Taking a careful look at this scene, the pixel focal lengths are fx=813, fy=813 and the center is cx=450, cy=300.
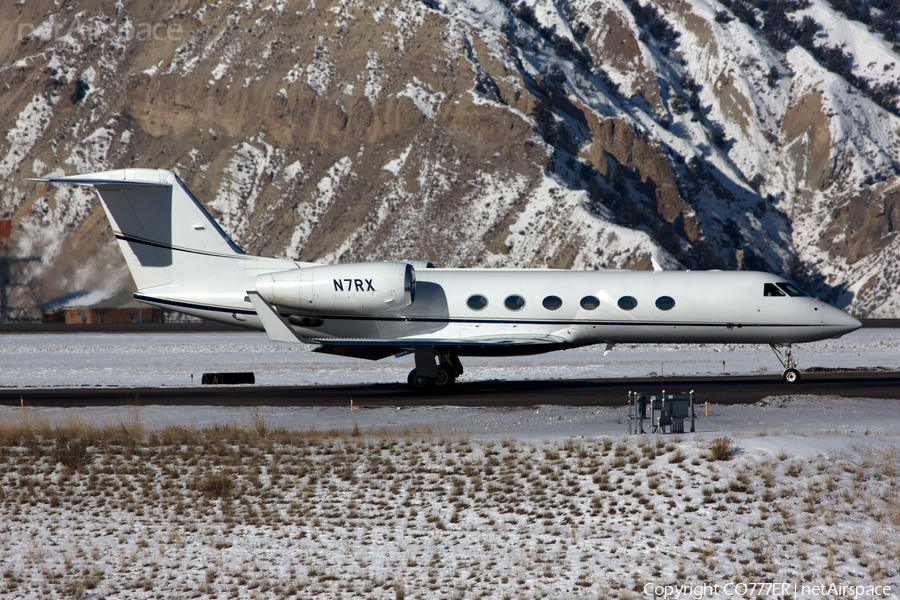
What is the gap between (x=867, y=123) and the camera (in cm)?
11081

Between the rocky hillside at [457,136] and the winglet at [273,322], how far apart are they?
200 feet

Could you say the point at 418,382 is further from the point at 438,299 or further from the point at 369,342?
the point at 438,299

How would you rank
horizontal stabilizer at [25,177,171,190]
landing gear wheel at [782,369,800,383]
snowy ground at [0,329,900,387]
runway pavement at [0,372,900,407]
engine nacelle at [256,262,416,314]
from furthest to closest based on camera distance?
snowy ground at [0,329,900,387]
landing gear wheel at [782,369,800,383]
engine nacelle at [256,262,416,314]
horizontal stabilizer at [25,177,171,190]
runway pavement at [0,372,900,407]

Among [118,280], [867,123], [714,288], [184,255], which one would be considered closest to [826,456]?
[714,288]

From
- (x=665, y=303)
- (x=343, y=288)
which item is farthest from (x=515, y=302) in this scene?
(x=343, y=288)

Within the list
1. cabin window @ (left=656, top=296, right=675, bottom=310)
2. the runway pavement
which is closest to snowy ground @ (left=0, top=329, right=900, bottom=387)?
the runway pavement

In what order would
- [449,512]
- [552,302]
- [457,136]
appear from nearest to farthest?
1. [449,512]
2. [552,302]
3. [457,136]

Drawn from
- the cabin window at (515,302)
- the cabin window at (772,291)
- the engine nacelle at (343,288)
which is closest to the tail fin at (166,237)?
the engine nacelle at (343,288)

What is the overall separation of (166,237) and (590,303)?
446 inches

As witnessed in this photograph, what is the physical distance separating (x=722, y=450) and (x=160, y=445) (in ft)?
30.0

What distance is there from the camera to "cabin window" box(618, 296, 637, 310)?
68.4 feet

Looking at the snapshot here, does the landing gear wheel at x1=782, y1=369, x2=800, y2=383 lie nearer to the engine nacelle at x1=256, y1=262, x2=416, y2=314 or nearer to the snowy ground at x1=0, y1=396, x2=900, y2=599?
the snowy ground at x1=0, y1=396, x2=900, y2=599

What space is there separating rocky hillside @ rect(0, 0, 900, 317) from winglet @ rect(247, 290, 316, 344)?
6083 cm

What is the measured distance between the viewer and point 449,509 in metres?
10.9
